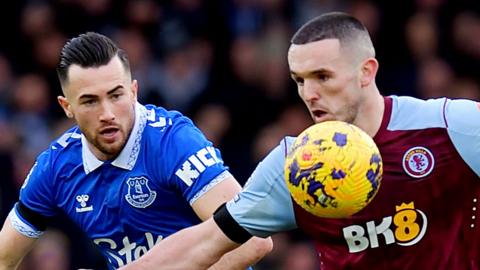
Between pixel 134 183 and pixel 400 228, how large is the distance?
1736 millimetres

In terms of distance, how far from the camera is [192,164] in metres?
7.01

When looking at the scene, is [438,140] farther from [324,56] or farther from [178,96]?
[178,96]

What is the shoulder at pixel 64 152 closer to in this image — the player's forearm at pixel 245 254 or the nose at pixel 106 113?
the nose at pixel 106 113

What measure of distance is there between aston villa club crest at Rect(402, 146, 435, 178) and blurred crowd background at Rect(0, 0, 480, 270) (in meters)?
5.16

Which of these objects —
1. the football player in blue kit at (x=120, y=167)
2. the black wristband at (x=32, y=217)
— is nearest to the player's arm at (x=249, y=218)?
the football player in blue kit at (x=120, y=167)

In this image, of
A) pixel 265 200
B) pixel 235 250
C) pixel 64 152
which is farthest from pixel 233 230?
pixel 64 152

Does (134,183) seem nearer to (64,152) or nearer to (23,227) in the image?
(64,152)

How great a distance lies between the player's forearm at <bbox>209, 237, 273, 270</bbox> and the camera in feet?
22.1

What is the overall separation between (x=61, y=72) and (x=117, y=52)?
13.3 inches

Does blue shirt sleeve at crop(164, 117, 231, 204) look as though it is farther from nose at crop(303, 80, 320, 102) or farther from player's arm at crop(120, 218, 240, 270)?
nose at crop(303, 80, 320, 102)

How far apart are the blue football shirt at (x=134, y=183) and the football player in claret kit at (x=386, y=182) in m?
0.83

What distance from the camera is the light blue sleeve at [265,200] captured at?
6.14 m

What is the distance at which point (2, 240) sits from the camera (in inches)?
305

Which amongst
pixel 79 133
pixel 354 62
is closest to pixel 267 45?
pixel 79 133
